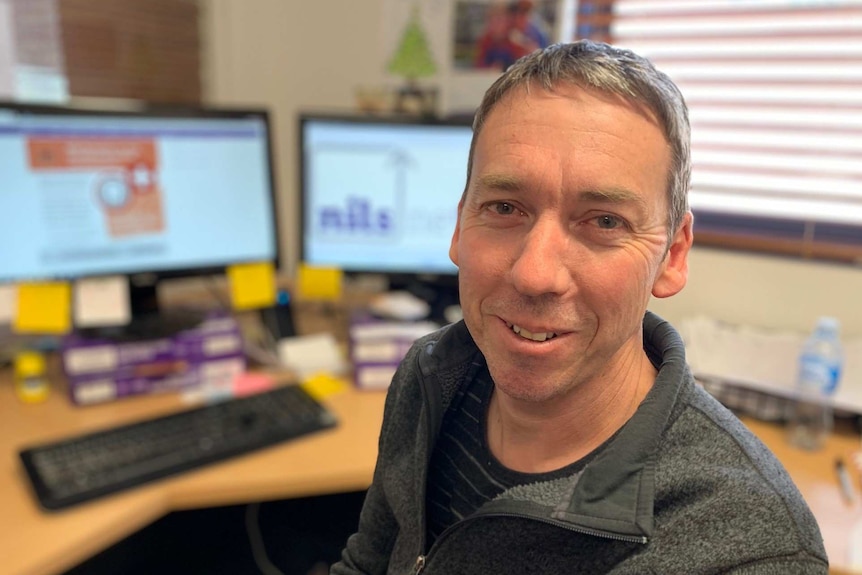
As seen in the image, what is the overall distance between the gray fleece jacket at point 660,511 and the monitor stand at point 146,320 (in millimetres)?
832

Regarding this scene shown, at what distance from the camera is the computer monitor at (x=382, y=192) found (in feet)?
5.11

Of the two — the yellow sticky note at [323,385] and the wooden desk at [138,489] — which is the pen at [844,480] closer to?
the wooden desk at [138,489]

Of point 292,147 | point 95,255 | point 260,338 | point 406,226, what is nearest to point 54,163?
point 95,255

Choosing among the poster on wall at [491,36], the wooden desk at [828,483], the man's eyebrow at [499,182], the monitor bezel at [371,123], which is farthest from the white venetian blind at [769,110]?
the man's eyebrow at [499,182]

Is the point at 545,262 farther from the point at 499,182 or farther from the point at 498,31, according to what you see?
the point at 498,31

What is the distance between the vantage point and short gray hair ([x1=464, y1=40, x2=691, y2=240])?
645 millimetres

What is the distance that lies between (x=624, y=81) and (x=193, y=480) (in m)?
0.88

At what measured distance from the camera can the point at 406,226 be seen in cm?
161

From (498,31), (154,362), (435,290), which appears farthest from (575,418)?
(498,31)

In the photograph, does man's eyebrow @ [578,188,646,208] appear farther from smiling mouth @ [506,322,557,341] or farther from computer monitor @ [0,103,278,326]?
computer monitor @ [0,103,278,326]

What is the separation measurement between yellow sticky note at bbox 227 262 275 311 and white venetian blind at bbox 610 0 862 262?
110 cm

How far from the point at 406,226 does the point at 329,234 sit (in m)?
0.19

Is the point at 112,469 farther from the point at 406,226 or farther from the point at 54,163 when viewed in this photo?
the point at 406,226

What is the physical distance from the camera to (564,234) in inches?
26.0
